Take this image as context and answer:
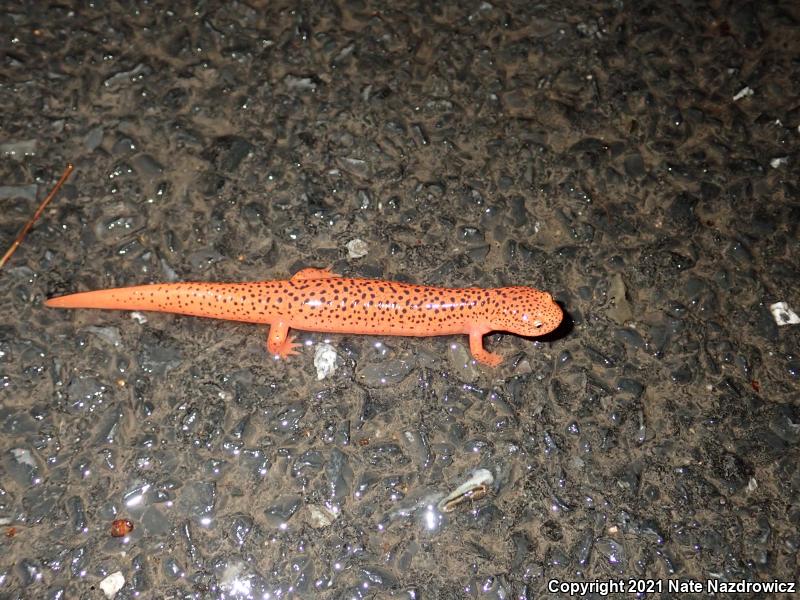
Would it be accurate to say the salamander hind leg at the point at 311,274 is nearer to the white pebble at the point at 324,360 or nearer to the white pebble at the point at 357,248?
the white pebble at the point at 357,248

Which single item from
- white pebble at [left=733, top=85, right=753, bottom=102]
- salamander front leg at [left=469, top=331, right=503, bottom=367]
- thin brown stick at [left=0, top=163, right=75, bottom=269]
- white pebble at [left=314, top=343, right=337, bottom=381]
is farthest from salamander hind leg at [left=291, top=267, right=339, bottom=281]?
white pebble at [left=733, top=85, right=753, bottom=102]

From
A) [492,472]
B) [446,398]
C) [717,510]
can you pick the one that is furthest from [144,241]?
[717,510]

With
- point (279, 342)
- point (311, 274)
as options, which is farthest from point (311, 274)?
point (279, 342)

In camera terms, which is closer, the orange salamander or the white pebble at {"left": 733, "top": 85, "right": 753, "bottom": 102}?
the orange salamander

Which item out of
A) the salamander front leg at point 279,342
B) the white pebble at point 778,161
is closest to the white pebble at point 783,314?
the white pebble at point 778,161

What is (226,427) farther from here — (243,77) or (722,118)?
(722,118)

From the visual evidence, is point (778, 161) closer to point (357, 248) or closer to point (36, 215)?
point (357, 248)

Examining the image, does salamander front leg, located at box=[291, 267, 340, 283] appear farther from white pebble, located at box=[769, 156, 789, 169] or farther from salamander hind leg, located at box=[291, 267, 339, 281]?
white pebble, located at box=[769, 156, 789, 169]

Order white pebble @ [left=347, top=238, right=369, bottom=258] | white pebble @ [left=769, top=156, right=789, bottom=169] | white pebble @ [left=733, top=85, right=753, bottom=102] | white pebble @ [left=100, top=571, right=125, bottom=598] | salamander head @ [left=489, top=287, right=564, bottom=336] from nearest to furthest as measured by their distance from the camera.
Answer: white pebble @ [left=100, top=571, right=125, bottom=598]
salamander head @ [left=489, top=287, right=564, bottom=336]
white pebble @ [left=347, top=238, right=369, bottom=258]
white pebble @ [left=769, top=156, right=789, bottom=169]
white pebble @ [left=733, top=85, right=753, bottom=102]
